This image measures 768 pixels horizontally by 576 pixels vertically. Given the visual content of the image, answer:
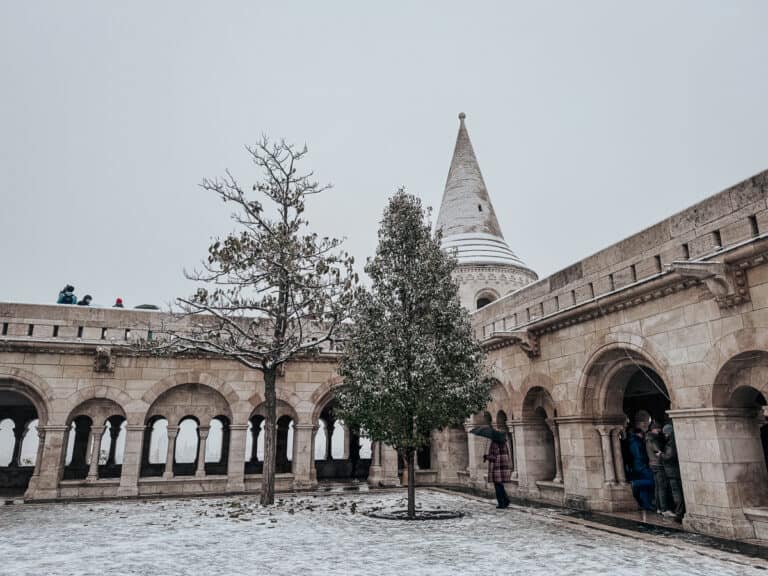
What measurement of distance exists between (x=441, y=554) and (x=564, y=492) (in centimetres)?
518

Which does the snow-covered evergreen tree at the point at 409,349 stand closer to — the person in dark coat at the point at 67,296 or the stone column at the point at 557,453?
the stone column at the point at 557,453

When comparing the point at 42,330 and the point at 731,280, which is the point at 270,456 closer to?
the point at 42,330

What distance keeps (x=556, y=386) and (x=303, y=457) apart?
703 centimetres

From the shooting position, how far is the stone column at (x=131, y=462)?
41.0 ft

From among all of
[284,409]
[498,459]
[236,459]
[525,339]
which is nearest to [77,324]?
[236,459]

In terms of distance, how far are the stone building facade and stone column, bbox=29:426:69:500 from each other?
3cm

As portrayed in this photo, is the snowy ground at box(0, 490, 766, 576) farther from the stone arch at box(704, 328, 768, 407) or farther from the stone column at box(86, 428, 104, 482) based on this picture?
the stone column at box(86, 428, 104, 482)

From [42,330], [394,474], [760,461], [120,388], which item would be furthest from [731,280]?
[42,330]

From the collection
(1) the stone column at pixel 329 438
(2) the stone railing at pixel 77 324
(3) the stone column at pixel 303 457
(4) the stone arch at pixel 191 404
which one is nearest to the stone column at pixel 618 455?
(2) the stone railing at pixel 77 324

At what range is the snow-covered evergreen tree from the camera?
862 cm

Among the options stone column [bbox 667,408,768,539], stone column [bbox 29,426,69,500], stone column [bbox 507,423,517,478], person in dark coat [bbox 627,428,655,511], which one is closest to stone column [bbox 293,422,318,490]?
stone column [bbox 507,423,517,478]

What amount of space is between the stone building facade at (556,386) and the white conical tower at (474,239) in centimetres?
671

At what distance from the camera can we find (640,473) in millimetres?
9781

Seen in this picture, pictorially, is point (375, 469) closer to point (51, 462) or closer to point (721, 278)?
point (51, 462)
